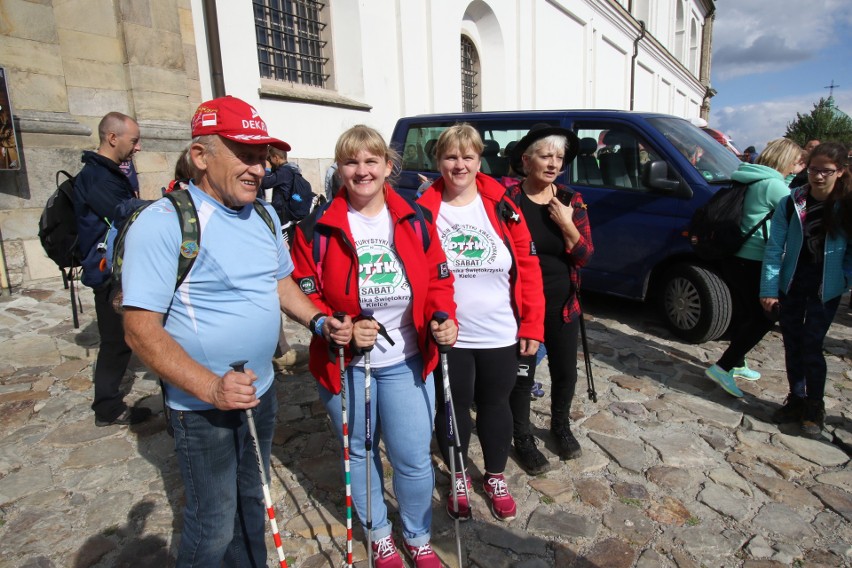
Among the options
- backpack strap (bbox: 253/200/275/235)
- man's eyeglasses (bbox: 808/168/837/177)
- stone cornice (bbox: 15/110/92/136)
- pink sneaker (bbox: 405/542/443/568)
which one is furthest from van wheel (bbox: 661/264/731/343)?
stone cornice (bbox: 15/110/92/136)

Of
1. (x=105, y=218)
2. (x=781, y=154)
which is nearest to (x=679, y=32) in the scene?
(x=781, y=154)

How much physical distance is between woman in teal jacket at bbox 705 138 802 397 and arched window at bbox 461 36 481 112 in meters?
11.6

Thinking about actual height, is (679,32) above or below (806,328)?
above

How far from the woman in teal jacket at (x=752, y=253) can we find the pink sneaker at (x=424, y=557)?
2820 millimetres

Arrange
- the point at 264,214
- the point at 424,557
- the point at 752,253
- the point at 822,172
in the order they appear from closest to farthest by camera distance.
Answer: the point at 264,214 < the point at 424,557 < the point at 822,172 < the point at 752,253

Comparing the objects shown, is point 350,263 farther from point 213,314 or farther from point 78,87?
point 78,87

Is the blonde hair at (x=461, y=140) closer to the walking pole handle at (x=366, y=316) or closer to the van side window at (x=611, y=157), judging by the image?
the walking pole handle at (x=366, y=316)

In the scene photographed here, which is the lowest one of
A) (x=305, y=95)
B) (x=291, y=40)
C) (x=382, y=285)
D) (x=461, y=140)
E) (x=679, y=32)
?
(x=382, y=285)

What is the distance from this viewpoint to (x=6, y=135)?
20.5ft

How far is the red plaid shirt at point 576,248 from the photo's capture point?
9.65 ft

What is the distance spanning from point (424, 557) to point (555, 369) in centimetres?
132

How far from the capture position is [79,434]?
3680 millimetres

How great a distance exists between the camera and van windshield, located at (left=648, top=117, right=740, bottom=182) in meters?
5.20

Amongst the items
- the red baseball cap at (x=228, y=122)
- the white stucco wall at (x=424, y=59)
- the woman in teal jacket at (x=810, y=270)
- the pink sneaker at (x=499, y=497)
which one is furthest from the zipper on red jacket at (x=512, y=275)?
the white stucco wall at (x=424, y=59)
